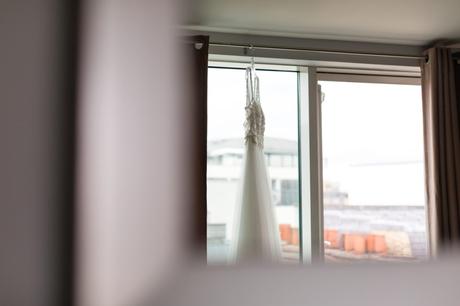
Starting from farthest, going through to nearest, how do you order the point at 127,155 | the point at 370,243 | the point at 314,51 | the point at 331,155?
1. the point at 331,155
2. the point at 314,51
3. the point at 370,243
4. the point at 127,155

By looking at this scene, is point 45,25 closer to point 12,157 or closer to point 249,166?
point 12,157

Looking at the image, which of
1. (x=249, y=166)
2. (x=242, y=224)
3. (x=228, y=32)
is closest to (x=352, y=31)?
(x=228, y=32)

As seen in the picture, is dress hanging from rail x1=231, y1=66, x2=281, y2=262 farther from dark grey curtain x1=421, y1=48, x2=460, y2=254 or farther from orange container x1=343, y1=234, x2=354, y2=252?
dark grey curtain x1=421, y1=48, x2=460, y2=254

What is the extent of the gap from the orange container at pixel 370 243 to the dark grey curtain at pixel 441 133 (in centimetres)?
22

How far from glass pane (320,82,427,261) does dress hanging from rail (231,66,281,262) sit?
8.2 inches

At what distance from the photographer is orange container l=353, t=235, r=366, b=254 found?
0.81 metres

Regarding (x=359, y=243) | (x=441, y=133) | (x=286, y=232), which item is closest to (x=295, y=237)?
(x=286, y=232)

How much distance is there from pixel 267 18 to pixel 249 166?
0.38m

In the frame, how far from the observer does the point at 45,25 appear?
36 cm

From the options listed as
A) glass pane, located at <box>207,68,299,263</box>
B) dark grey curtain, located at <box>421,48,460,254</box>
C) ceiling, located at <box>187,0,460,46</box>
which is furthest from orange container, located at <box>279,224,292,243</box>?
ceiling, located at <box>187,0,460,46</box>

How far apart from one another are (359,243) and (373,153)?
0.34 metres

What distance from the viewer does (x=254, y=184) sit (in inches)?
36.0

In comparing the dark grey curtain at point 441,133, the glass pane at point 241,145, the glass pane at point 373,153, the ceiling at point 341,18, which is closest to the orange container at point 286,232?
the glass pane at point 241,145

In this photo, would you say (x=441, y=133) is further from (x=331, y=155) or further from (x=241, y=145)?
(x=241, y=145)
